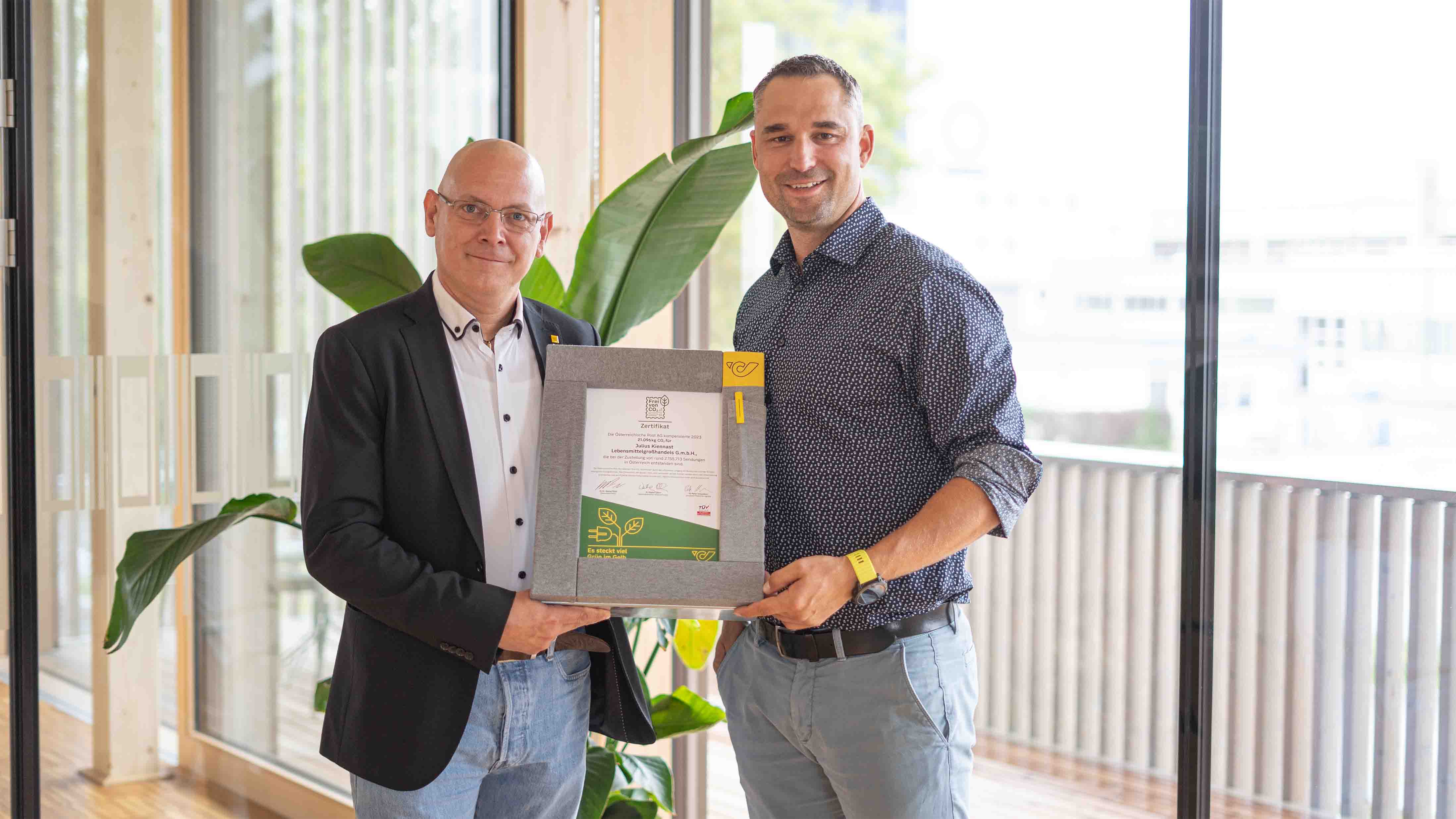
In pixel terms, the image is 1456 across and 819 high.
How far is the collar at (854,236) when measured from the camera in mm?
1611

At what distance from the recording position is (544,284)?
219 cm

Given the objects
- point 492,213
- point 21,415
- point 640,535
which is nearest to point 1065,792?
point 640,535

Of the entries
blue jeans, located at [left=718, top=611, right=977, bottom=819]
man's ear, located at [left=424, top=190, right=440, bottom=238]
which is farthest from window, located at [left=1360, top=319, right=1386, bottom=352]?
man's ear, located at [left=424, top=190, right=440, bottom=238]

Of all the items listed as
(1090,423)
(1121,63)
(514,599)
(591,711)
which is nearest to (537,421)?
(514,599)

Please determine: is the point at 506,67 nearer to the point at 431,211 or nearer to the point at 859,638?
the point at 431,211

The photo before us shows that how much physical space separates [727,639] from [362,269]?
1.03m

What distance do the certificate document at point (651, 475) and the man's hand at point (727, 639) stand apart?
0.30 m

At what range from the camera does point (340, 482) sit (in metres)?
1.46

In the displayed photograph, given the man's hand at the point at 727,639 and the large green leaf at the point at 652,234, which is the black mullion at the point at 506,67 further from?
the man's hand at the point at 727,639

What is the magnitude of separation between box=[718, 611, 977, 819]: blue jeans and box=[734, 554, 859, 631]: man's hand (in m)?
0.14

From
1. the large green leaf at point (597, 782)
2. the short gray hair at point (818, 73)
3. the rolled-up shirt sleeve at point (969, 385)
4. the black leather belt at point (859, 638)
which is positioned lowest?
the large green leaf at point (597, 782)

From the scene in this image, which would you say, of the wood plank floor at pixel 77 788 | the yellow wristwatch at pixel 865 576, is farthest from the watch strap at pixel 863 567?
the wood plank floor at pixel 77 788

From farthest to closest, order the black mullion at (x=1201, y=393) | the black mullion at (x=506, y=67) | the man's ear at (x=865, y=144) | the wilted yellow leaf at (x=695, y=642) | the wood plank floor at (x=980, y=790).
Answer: the black mullion at (x=506, y=67) < the wilted yellow leaf at (x=695, y=642) < the wood plank floor at (x=980, y=790) < the black mullion at (x=1201, y=393) < the man's ear at (x=865, y=144)

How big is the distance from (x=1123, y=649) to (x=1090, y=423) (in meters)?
0.47
